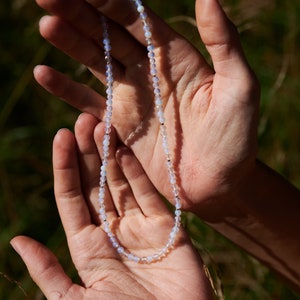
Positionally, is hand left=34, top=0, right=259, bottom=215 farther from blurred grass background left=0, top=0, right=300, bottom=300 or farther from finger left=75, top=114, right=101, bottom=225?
blurred grass background left=0, top=0, right=300, bottom=300

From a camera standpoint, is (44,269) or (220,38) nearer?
(220,38)

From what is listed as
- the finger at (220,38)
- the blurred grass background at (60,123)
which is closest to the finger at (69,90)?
the finger at (220,38)

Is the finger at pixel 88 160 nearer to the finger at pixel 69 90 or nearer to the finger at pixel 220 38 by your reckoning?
the finger at pixel 69 90

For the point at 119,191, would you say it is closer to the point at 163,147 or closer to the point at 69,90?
the point at 163,147

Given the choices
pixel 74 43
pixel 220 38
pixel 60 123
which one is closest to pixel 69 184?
pixel 74 43

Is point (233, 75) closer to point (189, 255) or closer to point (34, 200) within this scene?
point (189, 255)

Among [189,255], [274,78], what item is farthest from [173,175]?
[274,78]

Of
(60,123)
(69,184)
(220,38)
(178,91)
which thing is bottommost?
(60,123)
